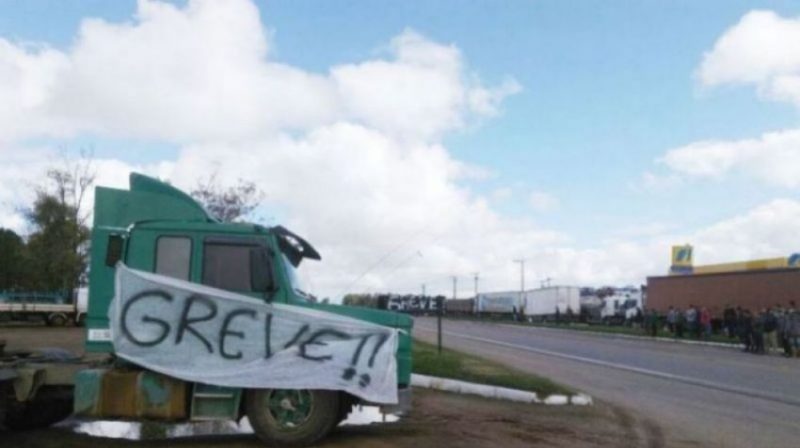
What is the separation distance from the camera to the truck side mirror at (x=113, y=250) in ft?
29.6

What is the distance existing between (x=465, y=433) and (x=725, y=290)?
133 feet

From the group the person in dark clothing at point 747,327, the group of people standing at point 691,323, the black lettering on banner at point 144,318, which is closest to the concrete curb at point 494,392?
the black lettering on banner at point 144,318

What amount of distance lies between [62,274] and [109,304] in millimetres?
49541

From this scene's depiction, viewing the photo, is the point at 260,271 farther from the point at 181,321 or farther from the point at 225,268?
the point at 181,321

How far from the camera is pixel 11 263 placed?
60.6 metres

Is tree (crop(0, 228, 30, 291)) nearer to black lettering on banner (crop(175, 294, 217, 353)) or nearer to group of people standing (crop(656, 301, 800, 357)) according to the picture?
group of people standing (crop(656, 301, 800, 357))

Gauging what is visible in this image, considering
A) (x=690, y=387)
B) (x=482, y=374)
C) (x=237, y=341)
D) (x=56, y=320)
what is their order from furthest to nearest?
1. (x=56, y=320)
2. (x=690, y=387)
3. (x=482, y=374)
4. (x=237, y=341)

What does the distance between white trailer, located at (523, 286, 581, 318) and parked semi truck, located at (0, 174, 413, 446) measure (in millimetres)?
65425

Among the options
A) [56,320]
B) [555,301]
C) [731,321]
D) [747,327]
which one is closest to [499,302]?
[555,301]

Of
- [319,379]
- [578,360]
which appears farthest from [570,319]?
[319,379]

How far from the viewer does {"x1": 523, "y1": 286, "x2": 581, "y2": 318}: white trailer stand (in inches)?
2948

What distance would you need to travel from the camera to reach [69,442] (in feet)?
31.3

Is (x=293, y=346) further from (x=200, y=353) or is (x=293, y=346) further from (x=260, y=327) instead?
(x=200, y=353)

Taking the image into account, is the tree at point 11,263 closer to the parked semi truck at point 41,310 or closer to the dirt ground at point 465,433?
the parked semi truck at point 41,310
